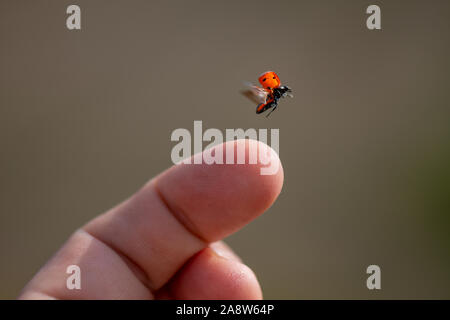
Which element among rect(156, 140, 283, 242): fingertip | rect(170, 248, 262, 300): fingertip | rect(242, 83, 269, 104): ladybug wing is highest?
rect(242, 83, 269, 104): ladybug wing

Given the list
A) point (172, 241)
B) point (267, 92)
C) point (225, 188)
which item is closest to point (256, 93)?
point (267, 92)

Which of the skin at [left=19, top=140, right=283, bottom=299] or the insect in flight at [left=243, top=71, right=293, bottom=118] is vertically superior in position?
the insect in flight at [left=243, top=71, right=293, bottom=118]

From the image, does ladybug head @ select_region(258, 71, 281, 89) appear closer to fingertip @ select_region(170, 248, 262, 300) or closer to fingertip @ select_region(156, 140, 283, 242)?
fingertip @ select_region(156, 140, 283, 242)

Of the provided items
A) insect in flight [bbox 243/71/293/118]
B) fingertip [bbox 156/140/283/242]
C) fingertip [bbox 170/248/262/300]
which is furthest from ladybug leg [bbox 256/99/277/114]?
fingertip [bbox 170/248/262/300]

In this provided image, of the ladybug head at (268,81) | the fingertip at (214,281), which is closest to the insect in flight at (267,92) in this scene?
the ladybug head at (268,81)

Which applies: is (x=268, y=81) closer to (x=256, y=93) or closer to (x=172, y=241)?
(x=256, y=93)
